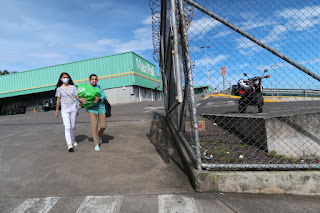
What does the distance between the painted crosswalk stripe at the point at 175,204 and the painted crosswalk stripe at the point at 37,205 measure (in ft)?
4.11

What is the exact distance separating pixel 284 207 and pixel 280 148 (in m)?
1.83

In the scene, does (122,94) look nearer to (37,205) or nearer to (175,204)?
(37,205)

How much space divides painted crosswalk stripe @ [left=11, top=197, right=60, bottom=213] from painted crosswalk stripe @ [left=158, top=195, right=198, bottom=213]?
4.11ft

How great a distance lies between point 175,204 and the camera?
225 cm

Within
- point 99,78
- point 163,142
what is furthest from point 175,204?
point 99,78

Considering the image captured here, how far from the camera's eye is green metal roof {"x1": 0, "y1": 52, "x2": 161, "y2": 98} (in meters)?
28.5

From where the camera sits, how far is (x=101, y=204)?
229cm

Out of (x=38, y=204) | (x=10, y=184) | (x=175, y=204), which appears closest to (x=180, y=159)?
(x=175, y=204)

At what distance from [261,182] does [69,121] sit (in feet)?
12.7

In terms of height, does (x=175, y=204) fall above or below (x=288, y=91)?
below

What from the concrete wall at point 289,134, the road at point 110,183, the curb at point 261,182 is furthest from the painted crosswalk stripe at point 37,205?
the concrete wall at point 289,134

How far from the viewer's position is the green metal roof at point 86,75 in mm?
28453

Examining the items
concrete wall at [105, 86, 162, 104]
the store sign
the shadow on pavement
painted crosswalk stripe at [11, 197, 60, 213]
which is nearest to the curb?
the shadow on pavement

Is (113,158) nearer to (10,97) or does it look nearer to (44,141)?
(44,141)
